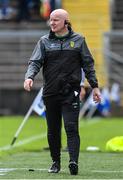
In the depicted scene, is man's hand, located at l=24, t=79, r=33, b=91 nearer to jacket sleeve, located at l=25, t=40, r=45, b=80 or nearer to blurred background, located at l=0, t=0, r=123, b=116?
jacket sleeve, located at l=25, t=40, r=45, b=80

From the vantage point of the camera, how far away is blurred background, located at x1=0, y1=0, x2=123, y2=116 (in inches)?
1239

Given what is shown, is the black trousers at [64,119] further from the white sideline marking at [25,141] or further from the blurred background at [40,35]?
the blurred background at [40,35]

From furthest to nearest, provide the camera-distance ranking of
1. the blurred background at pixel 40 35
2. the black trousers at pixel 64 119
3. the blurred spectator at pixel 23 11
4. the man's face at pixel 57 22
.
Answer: the blurred spectator at pixel 23 11 → the blurred background at pixel 40 35 → the man's face at pixel 57 22 → the black trousers at pixel 64 119

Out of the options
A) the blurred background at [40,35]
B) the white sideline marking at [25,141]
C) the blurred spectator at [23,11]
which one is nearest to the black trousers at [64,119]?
the white sideline marking at [25,141]

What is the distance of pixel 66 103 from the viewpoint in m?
11.2

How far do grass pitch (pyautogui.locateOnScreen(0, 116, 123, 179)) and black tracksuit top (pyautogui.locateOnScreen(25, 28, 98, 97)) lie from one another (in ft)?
3.76

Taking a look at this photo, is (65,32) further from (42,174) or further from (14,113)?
(14,113)

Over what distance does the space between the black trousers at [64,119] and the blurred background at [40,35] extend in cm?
1850

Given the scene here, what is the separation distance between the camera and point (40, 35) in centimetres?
3206

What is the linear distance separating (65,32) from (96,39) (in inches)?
862

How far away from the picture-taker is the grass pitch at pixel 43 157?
1120cm

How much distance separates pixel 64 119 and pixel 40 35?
21.1 metres

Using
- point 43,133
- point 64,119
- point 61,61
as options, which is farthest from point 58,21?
point 43,133

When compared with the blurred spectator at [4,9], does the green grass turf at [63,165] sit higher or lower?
higher
